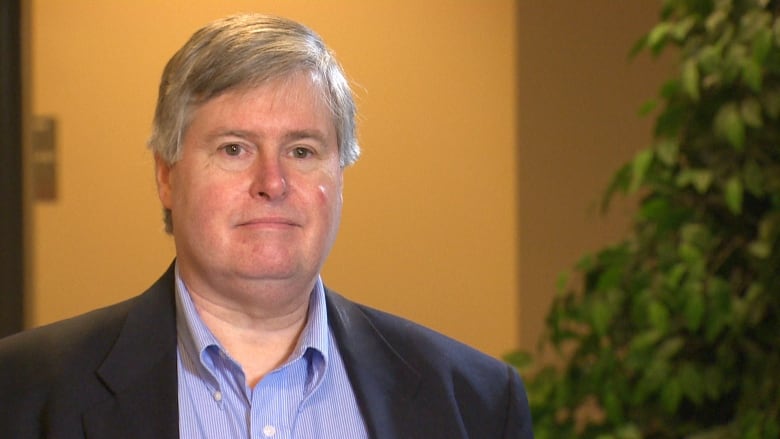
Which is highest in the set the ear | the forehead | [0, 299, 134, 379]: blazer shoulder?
the forehead

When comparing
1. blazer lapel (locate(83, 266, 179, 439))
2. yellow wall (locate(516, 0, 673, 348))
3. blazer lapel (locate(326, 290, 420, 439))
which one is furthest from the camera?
yellow wall (locate(516, 0, 673, 348))

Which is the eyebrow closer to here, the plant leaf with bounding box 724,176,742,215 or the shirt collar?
the shirt collar

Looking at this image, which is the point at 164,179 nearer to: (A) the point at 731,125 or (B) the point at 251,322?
(B) the point at 251,322

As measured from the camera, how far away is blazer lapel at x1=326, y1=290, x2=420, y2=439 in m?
1.62

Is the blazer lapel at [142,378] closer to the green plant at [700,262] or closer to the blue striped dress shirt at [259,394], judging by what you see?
the blue striped dress shirt at [259,394]

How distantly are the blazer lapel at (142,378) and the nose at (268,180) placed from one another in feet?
0.65

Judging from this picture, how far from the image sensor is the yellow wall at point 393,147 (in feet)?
10.00

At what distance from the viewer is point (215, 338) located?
1604 mm

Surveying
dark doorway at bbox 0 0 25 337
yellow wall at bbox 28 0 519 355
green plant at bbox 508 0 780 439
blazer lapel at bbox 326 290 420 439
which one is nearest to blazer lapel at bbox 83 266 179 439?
blazer lapel at bbox 326 290 420 439

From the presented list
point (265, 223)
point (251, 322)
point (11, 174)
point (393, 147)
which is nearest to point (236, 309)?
point (251, 322)

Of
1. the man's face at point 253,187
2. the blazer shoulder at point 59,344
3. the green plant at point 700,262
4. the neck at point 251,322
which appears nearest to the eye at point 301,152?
the man's face at point 253,187

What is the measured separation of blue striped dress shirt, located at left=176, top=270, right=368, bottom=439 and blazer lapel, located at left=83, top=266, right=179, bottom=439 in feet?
0.07

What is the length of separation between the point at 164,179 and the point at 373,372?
0.35 m

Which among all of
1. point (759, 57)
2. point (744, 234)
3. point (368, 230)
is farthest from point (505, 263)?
point (759, 57)
